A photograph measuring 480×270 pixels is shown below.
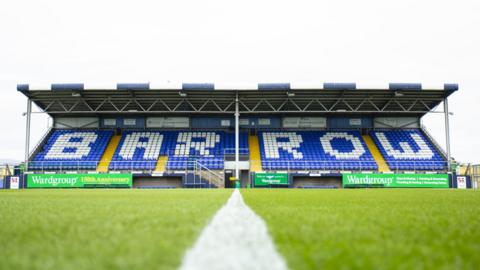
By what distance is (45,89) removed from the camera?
23.3 m

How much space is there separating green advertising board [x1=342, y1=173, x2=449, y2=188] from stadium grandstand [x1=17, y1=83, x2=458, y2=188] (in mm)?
276

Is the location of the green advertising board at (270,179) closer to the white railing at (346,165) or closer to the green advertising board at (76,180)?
the white railing at (346,165)

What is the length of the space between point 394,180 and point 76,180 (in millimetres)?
16915

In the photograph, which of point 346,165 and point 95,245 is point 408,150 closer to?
point 346,165

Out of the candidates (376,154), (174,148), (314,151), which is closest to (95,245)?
(174,148)

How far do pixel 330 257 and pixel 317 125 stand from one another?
27329mm

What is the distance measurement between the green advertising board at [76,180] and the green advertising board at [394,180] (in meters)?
12.0

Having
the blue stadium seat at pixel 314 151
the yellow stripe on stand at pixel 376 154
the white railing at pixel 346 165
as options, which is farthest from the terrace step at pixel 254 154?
the yellow stripe on stand at pixel 376 154

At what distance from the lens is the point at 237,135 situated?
23078 millimetres

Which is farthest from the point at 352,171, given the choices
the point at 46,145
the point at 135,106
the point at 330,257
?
the point at 330,257

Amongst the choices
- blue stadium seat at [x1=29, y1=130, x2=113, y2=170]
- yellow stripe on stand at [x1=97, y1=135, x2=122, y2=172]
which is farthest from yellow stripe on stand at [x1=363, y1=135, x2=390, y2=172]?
blue stadium seat at [x1=29, y1=130, x2=113, y2=170]

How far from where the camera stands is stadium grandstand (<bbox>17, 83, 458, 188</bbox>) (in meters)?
23.2

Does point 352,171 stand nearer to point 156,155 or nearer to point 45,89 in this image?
point 156,155

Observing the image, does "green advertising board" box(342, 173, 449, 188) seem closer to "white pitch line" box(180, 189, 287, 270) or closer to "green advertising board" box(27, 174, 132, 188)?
"green advertising board" box(27, 174, 132, 188)
